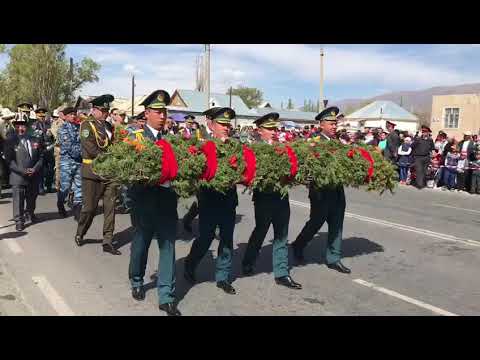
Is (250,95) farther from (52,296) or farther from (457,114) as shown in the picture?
(52,296)

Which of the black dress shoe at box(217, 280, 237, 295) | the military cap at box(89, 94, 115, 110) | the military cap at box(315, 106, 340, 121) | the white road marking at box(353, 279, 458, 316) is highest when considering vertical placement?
the military cap at box(89, 94, 115, 110)

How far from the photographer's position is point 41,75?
57344mm

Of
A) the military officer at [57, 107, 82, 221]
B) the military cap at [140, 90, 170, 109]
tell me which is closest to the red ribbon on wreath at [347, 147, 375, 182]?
the military cap at [140, 90, 170, 109]

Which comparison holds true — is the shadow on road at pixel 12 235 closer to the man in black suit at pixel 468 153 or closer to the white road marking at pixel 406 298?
the white road marking at pixel 406 298

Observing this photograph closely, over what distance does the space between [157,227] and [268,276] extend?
185 centimetres

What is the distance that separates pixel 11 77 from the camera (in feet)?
195

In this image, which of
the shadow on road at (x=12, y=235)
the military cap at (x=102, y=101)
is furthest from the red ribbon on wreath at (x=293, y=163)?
the shadow on road at (x=12, y=235)

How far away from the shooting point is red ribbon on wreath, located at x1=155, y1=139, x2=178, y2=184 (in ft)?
15.1

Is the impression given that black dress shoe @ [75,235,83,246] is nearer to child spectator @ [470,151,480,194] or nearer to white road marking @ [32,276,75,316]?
white road marking @ [32,276,75,316]

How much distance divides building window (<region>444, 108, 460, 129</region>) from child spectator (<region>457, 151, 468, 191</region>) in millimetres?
37211

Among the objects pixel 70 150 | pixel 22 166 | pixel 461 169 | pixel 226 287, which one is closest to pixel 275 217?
pixel 226 287

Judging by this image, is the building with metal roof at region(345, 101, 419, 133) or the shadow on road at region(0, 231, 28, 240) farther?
the building with metal roof at region(345, 101, 419, 133)

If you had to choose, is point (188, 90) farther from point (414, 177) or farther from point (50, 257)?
point (50, 257)

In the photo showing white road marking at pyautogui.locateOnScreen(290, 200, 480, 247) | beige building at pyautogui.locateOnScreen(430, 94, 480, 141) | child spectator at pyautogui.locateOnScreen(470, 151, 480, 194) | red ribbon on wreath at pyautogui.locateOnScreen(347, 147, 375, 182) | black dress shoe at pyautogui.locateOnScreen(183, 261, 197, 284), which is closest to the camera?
black dress shoe at pyautogui.locateOnScreen(183, 261, 197, 284)
